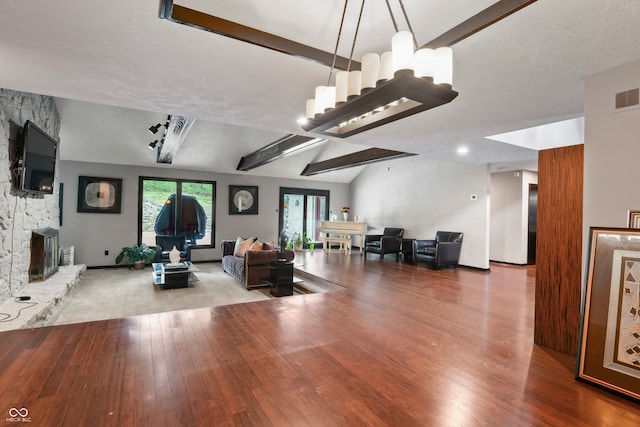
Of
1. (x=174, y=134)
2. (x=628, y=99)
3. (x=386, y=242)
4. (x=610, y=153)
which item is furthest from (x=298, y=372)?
(x=386, y=242)

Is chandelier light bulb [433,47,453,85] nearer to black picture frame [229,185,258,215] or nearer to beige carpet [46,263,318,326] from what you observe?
beige carpet [46,263,318,326]

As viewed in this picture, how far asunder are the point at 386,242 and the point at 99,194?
750cm

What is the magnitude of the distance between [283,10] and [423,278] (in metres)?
5.06

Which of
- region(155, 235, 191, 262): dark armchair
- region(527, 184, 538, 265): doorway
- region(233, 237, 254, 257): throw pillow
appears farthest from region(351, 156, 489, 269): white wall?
region(155, 235, 191, 262): dark armchair

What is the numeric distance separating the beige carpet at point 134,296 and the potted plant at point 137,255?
1.36ft

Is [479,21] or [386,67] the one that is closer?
[386,67]

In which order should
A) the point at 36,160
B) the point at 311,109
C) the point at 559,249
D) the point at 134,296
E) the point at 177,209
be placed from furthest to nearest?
1. the point at 177,209
2. the point at 134,296
3. the point at 36,160
4. the point at 559,249
5. the point at 311,109

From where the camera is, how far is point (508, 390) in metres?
2.01

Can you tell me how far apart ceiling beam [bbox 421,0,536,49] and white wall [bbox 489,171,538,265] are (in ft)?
22.1

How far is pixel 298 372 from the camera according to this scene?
7.12 feet

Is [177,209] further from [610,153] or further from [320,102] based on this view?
[610,153]

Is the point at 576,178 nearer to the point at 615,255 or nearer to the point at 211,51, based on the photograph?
the point at 615,255

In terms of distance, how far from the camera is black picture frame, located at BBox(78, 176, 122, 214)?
7609mm

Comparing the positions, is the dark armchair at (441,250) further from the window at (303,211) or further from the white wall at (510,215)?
the window at (303,211)
